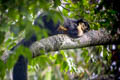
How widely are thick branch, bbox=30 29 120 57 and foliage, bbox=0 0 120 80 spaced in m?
0.09

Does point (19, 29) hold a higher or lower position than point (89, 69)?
higher

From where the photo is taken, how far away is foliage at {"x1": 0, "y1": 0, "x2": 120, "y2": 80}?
0.82 meters

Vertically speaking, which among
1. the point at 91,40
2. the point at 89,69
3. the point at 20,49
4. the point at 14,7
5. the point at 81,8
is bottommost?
the point at 89,69

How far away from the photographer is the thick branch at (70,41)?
1.85 meters

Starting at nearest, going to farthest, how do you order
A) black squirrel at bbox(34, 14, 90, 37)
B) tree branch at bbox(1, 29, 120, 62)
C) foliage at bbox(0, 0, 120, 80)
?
foliage at bbox(0, 0, 120, 80) → tree branch at bbox(1, 29, 120, 62) → black squirrel at bbox(34, 14, 90, 37)

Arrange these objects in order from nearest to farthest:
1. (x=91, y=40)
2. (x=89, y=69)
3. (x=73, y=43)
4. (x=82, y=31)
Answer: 1. (x=73, y=43)
2. (x=91, y=40)
3. (x=82, y=31)
4. (x=89, y=69)

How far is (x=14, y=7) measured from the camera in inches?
32.4

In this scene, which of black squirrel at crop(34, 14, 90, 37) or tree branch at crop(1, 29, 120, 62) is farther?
black squirrel at crop(34, 14, 90, 37)

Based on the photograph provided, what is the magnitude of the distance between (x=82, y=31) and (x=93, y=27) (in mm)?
138

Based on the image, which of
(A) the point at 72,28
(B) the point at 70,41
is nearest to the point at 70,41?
(B) the point at 70,41

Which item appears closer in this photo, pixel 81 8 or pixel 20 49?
pixel 20 49

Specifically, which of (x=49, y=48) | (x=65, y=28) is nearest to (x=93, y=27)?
(x=65, y=28)

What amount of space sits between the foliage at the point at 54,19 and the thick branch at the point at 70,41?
0.30ft

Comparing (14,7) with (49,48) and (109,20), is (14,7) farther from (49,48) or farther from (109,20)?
(109,20)
